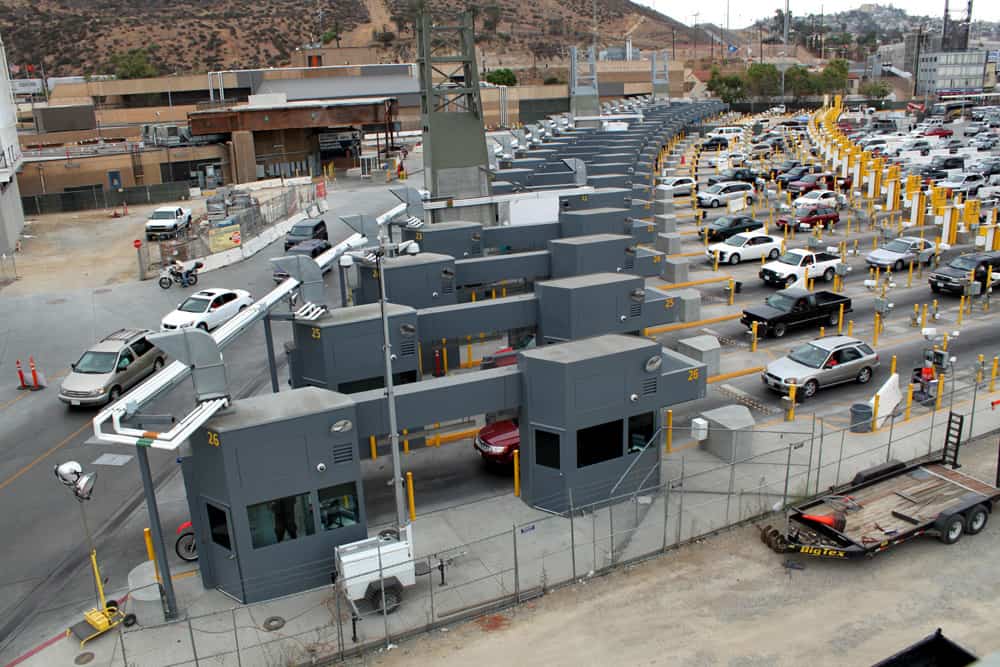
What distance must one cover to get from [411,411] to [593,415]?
347cm

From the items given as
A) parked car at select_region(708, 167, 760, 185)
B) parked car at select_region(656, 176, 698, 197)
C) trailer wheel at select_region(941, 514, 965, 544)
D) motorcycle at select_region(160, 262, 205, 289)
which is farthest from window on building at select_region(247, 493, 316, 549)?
parked car at select_region(708, 167, 760, 185)

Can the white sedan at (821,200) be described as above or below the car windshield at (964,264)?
above

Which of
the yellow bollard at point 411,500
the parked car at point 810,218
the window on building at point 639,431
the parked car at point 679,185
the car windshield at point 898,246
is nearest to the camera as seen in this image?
the yellow bollard at point 411,500

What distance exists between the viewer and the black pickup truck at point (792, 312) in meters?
27.4

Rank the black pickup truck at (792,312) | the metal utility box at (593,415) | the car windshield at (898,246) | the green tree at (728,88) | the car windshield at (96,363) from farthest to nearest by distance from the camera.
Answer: the green tree at (728,88)
the car windshield at (898,246)
the black pickup truck at (792,312)
the car windshield at (96,363)
the metal utility box at (593,415)

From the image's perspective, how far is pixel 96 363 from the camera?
24234mm

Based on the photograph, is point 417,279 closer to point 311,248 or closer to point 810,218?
point 311,248

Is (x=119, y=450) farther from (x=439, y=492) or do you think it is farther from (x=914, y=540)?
(x=914, y=540)

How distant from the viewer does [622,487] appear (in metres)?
16.9

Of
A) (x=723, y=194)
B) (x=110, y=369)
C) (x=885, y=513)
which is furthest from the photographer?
(x=723, y=194)

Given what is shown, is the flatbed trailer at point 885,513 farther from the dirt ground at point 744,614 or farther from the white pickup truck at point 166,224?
the white pickup truck at point 166,224

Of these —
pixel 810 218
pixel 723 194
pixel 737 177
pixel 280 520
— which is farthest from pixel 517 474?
pixel 737 177

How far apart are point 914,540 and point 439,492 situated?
9241mm

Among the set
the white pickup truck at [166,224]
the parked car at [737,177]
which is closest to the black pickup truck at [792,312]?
the white pickup truck at [166,224]
